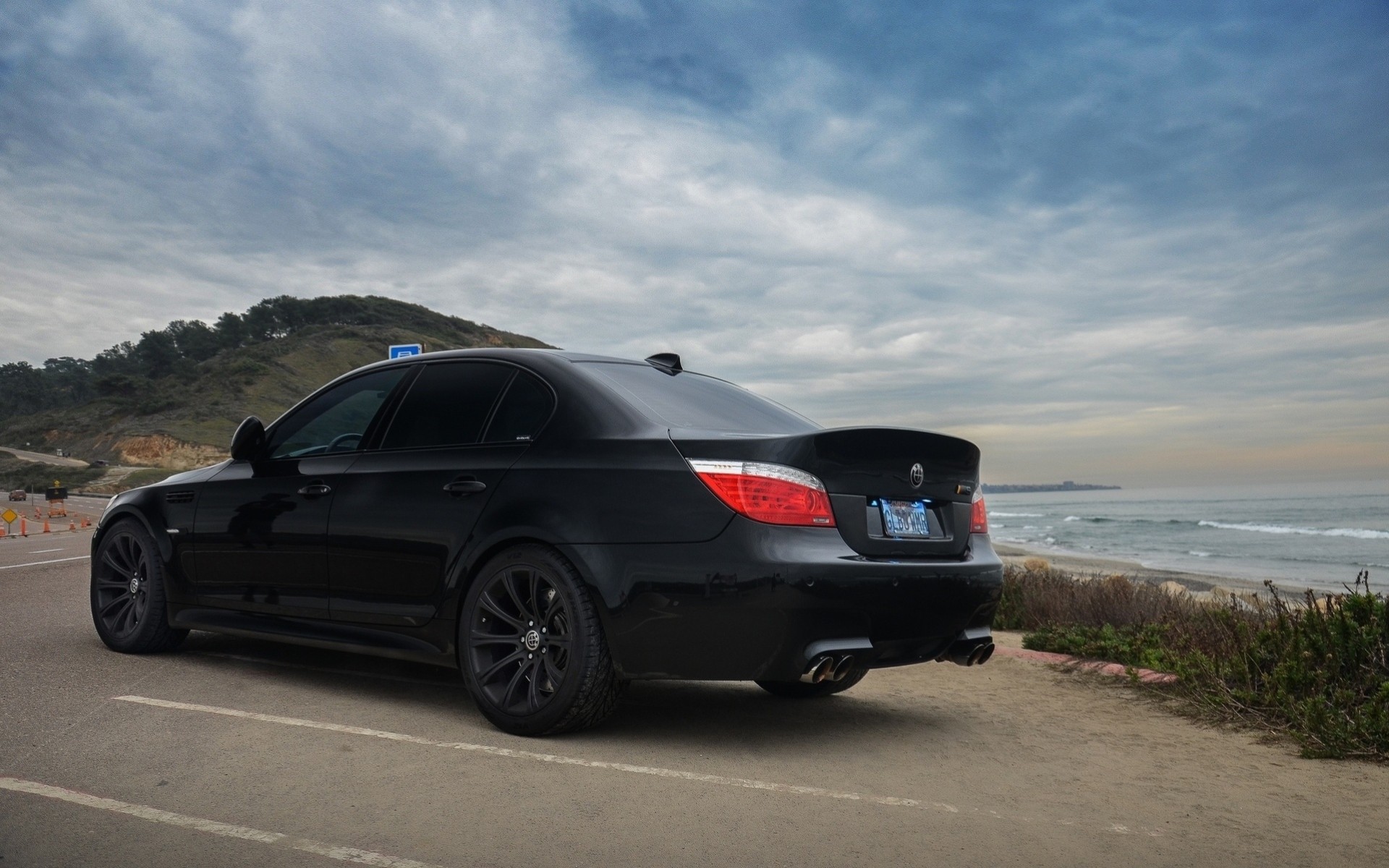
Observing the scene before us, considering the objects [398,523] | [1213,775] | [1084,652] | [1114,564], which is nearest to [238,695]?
[398,523]

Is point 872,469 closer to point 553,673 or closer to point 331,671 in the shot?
point 553,673

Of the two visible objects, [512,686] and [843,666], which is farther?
[512,686]

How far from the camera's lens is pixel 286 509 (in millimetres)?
5766

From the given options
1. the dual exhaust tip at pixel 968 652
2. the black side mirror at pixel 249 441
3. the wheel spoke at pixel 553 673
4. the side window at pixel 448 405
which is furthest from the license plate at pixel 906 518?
the black side mirror at pixel 249 441

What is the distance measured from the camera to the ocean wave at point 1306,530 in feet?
167

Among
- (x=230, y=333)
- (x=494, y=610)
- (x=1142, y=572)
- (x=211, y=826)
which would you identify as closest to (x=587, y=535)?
(x=494, y=610)

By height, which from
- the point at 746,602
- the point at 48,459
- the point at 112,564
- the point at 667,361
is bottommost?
the point at 112,564

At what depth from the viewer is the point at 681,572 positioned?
432 centimetres

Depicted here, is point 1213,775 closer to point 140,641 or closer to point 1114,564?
point 140,641

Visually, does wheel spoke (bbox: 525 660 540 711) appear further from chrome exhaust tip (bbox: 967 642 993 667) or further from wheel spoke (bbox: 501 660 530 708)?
chrome exhaust tip (bbox: 967 642 993 667)

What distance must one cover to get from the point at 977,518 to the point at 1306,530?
57.1m

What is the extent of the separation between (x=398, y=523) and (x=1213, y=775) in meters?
3.61

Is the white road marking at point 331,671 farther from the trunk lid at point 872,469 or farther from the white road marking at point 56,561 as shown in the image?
the white road marking at point 56,561

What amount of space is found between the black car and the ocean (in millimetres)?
21624
